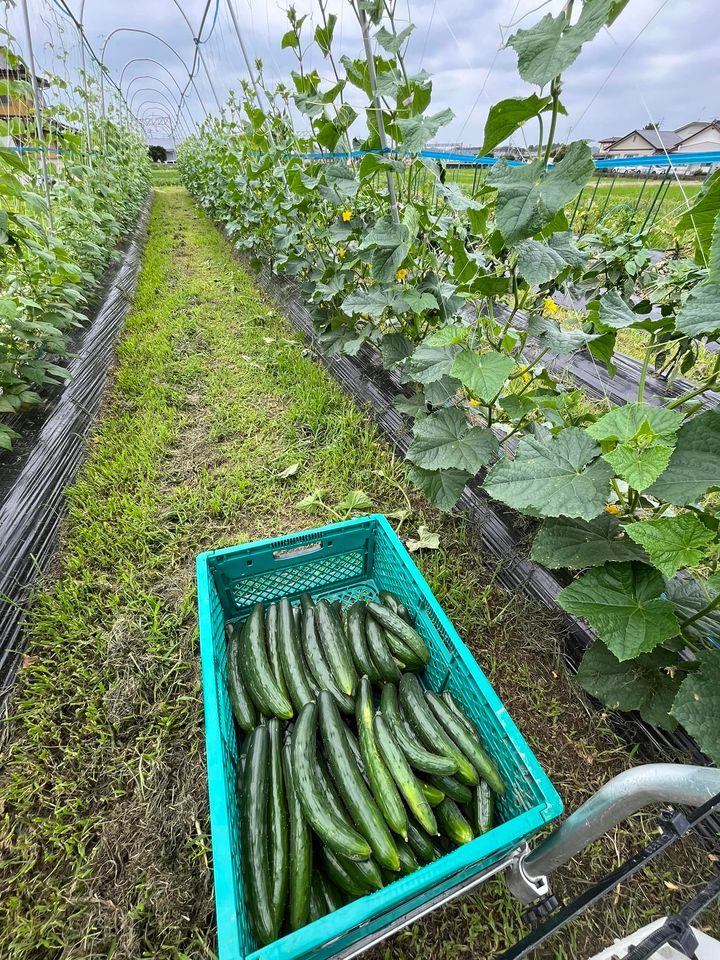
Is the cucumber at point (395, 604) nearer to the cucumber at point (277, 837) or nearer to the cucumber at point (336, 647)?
the cucumber at point (336, 647)

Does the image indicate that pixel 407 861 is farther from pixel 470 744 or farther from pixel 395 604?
pixel 395 604

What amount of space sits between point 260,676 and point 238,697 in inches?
4.2

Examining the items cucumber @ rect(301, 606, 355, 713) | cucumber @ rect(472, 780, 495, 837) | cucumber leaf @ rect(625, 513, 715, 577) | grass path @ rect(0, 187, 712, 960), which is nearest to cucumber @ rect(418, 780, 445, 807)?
cucumber @ rect(472, 780, 495, 837)

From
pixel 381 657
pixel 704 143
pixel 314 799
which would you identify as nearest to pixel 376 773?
pixel 314 799

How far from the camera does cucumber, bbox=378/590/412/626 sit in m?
1.76

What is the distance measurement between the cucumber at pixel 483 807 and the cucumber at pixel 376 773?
0.22 metres

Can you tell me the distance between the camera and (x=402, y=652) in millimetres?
1618

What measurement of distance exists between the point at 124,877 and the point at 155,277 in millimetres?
6480

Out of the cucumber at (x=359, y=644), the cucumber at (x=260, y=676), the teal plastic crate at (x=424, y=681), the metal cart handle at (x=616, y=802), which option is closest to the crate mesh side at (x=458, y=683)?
the teal plastic crate at (x=424, y=681)

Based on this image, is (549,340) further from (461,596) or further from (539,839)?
(539,839)

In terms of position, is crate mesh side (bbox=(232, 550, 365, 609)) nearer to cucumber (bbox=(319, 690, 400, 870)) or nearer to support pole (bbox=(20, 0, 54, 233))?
cucumber (bbox=(319, 690, 400, 870))

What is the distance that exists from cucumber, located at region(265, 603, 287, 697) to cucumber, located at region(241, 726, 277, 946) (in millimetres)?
Answer: 159

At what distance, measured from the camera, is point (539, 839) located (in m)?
1.54

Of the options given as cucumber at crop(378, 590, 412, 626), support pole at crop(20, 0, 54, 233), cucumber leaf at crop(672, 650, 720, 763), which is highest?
support pole at crop(20, 0, 54, 233)
